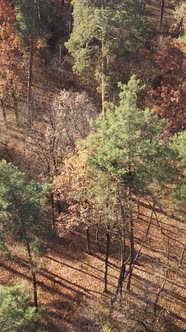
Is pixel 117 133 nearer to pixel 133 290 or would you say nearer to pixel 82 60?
pixel 133 290

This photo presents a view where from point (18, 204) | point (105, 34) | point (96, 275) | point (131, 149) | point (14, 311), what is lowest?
point (96, 275)

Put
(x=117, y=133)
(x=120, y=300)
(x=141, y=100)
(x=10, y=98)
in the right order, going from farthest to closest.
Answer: (x=10, y=98), (x=141, y=100), (x=120, y=300), (x=117, y=133)

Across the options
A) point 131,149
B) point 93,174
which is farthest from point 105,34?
point 131,149

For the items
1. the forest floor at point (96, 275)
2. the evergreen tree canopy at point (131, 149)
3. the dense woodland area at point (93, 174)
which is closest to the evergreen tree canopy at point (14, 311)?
the dense woodland area at point (93, 174)

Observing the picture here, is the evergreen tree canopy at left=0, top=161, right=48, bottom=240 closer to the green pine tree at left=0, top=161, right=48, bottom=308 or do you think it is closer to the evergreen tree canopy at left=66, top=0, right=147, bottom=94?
the green pine tree at left=0, top=161, right=48, bottom=308

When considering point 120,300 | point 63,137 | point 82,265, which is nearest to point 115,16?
point 63,137

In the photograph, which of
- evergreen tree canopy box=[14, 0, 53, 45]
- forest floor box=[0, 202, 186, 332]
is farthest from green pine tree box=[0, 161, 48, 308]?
evergreen tree canopy box=[14, 0, 53, 45]

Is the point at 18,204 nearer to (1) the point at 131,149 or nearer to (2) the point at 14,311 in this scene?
(2) the point at 14,311

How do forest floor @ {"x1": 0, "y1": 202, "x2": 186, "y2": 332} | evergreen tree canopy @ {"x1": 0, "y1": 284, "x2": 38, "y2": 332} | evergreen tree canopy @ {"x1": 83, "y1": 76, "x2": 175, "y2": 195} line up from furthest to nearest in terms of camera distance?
forest floor @ {"x1": 0, "y1": 202, "x2": 186, "y2": 332}, evergreen tree canopy @ {"x1": 83, "y1": 76, "x2": 175, "y2": 195}, evergreen tree canopy @ {"x1": 0, "y1": 284, "x2": 38, "y2": 332}

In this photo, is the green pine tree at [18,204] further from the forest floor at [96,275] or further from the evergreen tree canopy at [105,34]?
the evergreen tree canopy at [105,34]
